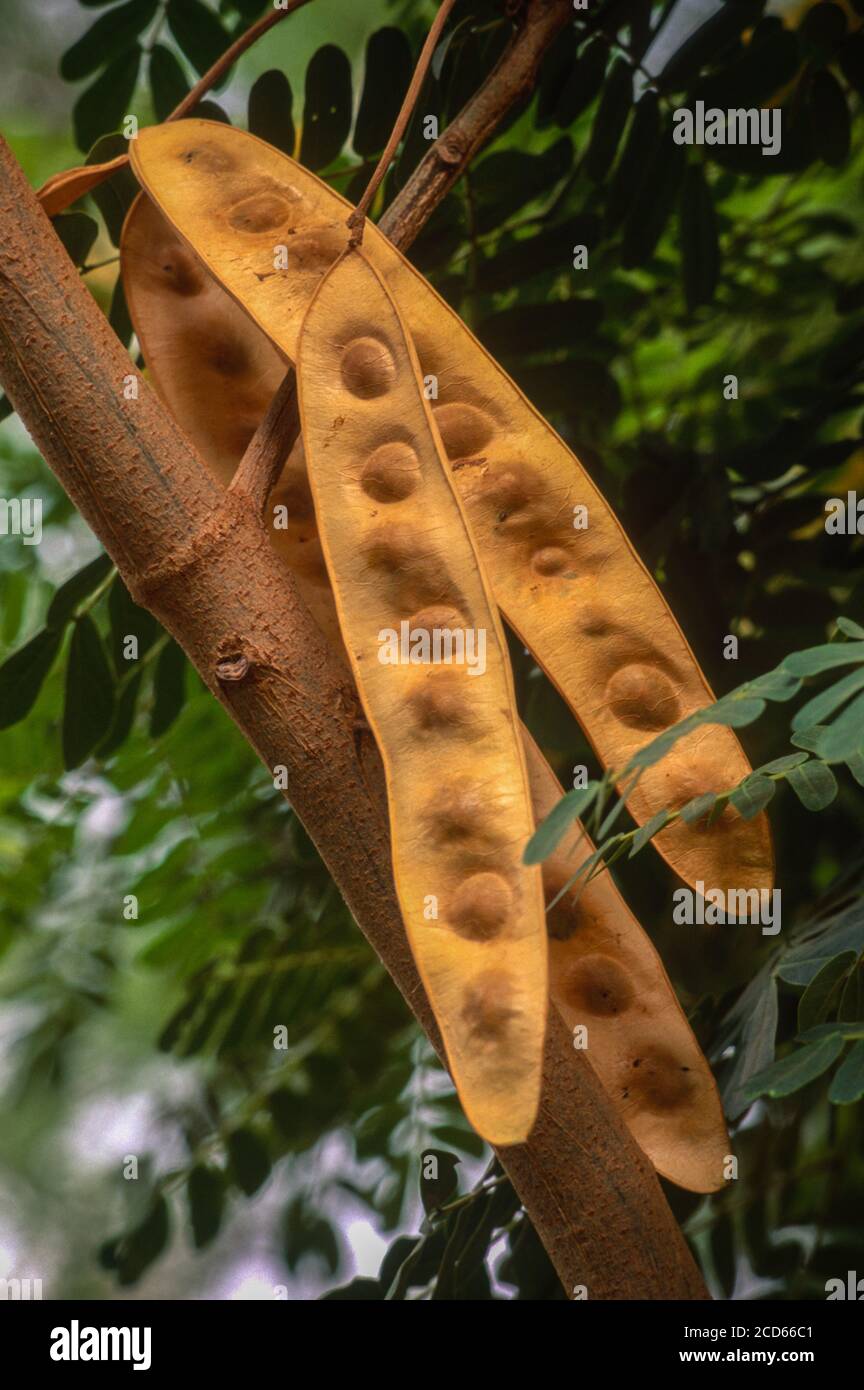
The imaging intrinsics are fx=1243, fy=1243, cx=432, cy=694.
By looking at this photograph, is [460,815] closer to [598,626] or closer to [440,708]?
[440,708]

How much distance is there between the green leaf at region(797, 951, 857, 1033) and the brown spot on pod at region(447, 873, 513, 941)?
8.9 inches

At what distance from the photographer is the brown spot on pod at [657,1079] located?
752 mm

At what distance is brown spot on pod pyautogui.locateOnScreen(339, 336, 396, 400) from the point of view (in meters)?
0.77

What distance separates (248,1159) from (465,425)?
29.4 inches

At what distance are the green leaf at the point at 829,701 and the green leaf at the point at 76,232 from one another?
2.27 feet

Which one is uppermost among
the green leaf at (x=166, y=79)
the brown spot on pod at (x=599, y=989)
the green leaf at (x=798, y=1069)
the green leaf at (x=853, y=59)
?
the green leaf at (x=166, y=79)

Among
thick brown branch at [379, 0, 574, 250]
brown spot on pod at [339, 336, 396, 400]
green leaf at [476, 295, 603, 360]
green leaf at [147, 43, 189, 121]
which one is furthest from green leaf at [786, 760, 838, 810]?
green leaf at [147, 43, 189, 121]

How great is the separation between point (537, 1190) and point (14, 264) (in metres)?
0.64

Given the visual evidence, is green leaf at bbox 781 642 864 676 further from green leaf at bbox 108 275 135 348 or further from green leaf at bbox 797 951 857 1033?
green leaf at bbox 108 275 135 348

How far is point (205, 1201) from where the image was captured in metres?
1.16

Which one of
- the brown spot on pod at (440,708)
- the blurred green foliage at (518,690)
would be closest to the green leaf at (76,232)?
the blurred green foliage at (518,690)

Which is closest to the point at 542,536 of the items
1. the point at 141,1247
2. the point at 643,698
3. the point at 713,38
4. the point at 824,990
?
the point at 643,698

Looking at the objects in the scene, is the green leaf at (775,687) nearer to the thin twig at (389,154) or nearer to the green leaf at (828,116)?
the thin twig at (389,154)

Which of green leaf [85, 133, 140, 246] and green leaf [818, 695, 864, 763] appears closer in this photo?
green leaf [818, 695, 864, 763]
